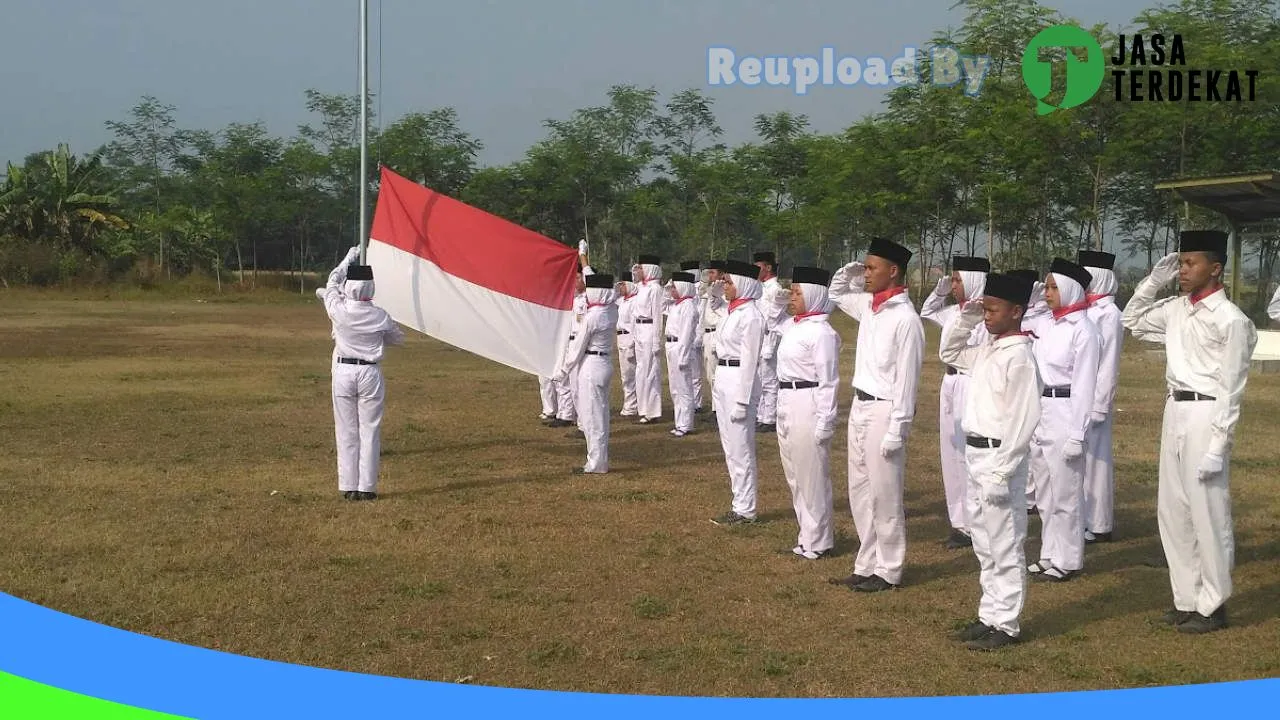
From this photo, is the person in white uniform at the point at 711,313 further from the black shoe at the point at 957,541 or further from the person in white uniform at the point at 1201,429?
the person in white uniform at the point at 1201,429

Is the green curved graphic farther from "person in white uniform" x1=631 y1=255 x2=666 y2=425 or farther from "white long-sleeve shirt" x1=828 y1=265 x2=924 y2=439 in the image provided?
"person in white uniform" x1=631 y1=255 x2=666 y2=425

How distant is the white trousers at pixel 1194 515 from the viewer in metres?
6.55

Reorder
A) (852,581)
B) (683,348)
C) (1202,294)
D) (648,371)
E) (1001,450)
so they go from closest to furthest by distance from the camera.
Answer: (1001,450) < (1202,294) < (852,581) < (683,348) < (648,371)

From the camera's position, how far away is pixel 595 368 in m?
11.9

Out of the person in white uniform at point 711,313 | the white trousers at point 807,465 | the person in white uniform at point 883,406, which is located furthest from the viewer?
the person in white uniform at point 711,313

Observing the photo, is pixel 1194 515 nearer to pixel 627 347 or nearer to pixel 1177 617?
pixel 1177 617

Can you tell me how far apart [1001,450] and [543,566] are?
11.0ft

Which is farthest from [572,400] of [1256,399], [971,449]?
[1256,399]

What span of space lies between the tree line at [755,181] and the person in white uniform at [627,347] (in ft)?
37.4

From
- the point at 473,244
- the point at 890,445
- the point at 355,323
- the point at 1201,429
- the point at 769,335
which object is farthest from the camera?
the point at 769,335

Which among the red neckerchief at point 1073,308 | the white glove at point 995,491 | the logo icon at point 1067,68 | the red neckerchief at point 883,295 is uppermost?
the logo icon at point 1067,68

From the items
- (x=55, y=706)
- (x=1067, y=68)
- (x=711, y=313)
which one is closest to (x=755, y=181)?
(x=1067, y=68)

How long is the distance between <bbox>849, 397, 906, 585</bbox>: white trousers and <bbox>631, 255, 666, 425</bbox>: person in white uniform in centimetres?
811

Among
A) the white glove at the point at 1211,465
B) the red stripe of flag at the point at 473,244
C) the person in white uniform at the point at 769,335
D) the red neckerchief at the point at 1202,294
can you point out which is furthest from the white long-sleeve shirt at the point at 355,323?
the white glove at the point at 1211,465
